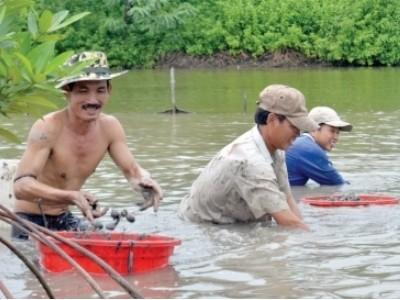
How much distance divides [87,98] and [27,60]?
4760 millimetres

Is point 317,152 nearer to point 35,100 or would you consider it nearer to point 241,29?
point 35,100

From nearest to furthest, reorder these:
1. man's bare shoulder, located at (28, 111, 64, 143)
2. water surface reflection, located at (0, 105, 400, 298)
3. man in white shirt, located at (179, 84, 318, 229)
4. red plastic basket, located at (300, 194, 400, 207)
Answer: water surface reflection, located at (0, 105, 400, 298) < man's bare shoulder, located at (28, 111, 64, 143) < man in white shirt, located at (179, 84, 318, 229) < red plastic basket, located at (300, 194, 400, 207)

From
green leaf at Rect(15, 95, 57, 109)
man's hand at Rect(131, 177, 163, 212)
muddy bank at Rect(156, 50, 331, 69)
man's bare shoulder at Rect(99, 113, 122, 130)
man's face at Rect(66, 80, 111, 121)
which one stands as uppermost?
green leaf at Rect(15, 95, 57, 109)

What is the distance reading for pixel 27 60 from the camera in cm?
317

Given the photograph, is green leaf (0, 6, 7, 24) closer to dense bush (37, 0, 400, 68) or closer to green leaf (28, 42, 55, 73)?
green leaf (28, 42, 55, 73)

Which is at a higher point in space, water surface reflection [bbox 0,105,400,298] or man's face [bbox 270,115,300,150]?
man's face [bbox 270,115,300,150]

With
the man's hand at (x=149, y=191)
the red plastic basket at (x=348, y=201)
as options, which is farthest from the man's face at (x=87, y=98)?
the red plastic basket at (x=348, y=201)

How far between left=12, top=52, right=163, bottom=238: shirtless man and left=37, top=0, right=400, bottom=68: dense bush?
43829 millimetres

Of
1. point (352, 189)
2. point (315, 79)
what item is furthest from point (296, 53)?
point (352, 189)

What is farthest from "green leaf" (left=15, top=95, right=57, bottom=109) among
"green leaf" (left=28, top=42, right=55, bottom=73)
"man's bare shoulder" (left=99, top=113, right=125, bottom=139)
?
"man's bare shoulder" (left=99, top=113, right=125, bottom=139)

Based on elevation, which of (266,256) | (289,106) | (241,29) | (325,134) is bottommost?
(241,29)

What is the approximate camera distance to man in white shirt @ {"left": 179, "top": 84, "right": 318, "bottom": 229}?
854 centimetres

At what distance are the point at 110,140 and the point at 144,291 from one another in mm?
1512

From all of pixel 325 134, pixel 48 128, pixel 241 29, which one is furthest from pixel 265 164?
pixel 241 29
